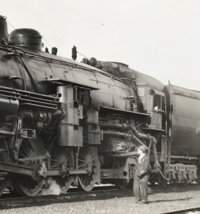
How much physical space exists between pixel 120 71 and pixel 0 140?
23.3ft

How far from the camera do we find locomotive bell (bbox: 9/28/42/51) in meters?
11.9

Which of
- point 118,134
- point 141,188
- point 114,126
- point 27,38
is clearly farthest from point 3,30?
point 141,188

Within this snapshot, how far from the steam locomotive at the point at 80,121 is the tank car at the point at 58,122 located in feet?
0.07

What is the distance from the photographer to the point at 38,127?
32.9ft

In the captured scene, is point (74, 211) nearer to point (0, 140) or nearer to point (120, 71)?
point (0, 140)

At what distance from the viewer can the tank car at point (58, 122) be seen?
372 inches

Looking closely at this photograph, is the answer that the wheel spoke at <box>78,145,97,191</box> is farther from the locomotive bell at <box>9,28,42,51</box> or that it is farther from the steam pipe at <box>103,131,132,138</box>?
the locomotive bell at <box>9,28,42,51</box>

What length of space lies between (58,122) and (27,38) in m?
2.92

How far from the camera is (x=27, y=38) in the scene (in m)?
12.1

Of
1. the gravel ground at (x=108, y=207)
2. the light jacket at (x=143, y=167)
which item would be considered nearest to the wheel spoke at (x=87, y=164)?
the gravel ground at (x=108, y=207)

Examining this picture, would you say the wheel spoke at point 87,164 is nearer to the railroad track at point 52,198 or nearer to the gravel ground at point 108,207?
the railroad track at point 52,198

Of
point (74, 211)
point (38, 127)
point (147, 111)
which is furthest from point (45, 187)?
point (147, 111)

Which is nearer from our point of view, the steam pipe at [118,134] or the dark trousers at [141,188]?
the dark trousers at [141,188]

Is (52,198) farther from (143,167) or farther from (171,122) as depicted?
(171,122)
